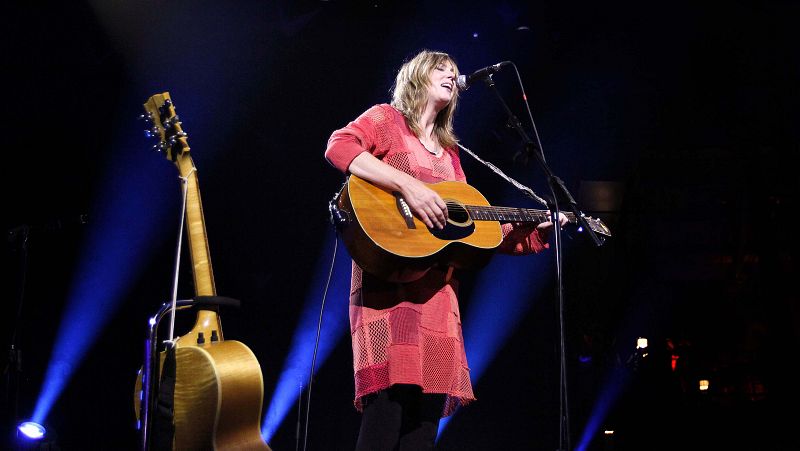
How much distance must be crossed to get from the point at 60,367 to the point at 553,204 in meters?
4.20

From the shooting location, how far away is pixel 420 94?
303cm

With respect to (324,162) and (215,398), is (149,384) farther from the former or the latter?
(324,162)

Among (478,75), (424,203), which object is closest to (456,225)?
(424,203)

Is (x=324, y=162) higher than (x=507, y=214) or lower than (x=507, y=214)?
higher

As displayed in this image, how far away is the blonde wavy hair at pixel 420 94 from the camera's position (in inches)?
119

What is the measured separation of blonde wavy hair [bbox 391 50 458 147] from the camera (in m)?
3.01

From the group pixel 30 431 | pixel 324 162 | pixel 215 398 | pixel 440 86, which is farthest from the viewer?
pixel 324 162

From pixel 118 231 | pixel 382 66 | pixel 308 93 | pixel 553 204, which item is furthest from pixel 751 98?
pixel 118 231

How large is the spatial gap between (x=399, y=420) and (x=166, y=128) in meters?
1.81

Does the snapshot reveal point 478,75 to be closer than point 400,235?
No

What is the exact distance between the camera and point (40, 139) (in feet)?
17.0

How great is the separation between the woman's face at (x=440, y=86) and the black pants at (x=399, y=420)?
1.35 meters

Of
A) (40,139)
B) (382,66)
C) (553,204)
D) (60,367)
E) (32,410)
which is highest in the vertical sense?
(382,66)

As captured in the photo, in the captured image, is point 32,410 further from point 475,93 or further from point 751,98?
point 751,98
